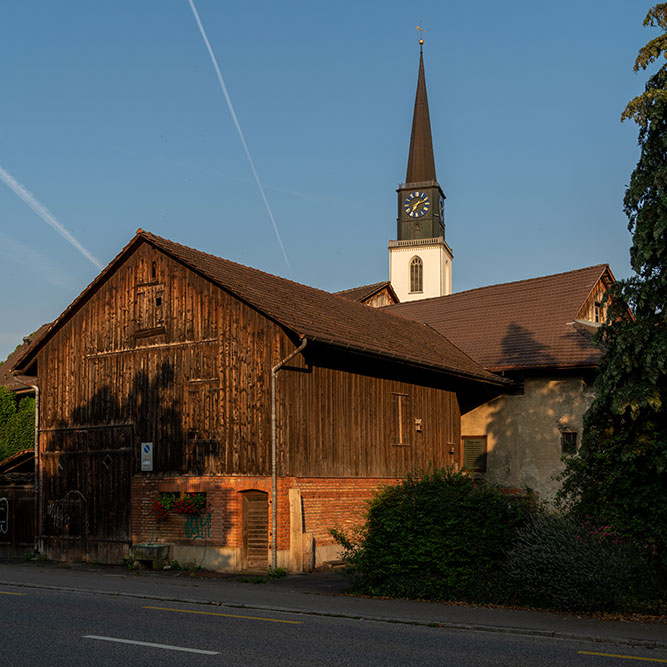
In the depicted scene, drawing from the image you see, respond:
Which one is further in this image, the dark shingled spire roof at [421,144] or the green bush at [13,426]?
the dark shingled spire roof at [421,144]

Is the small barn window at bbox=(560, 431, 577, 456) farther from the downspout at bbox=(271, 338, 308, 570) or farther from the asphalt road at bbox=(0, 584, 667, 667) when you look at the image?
the asphalt road at bbox=(0, 584, 667, 667)

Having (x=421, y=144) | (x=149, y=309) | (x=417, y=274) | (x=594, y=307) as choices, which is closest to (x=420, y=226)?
(x=417, y=274)

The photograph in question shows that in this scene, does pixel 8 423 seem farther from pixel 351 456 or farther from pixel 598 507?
pixel 598 507

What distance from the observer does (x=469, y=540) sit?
49.2ft

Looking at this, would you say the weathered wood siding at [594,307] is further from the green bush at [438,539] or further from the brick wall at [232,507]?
the green bush at [438,539]

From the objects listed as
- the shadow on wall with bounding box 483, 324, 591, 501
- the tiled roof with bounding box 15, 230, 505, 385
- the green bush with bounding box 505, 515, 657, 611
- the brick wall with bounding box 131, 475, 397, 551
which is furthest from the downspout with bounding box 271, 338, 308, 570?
the shadow on wall with bounding box 483, 324, 591, 501

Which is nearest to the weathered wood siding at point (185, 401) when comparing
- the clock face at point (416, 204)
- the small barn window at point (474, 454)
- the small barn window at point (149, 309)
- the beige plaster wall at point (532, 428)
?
the small barn window at point (149, 309)

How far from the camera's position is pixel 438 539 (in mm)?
15070

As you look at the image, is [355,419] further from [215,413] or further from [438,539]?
[438,539]

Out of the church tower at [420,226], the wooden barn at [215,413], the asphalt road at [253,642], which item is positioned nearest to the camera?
the asphalt road at [253,642]

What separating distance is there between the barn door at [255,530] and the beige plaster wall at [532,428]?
9.31 metres

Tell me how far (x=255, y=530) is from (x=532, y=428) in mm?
10152

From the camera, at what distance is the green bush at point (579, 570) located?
13008 millimetres

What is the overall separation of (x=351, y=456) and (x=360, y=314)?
6338 millimetres
